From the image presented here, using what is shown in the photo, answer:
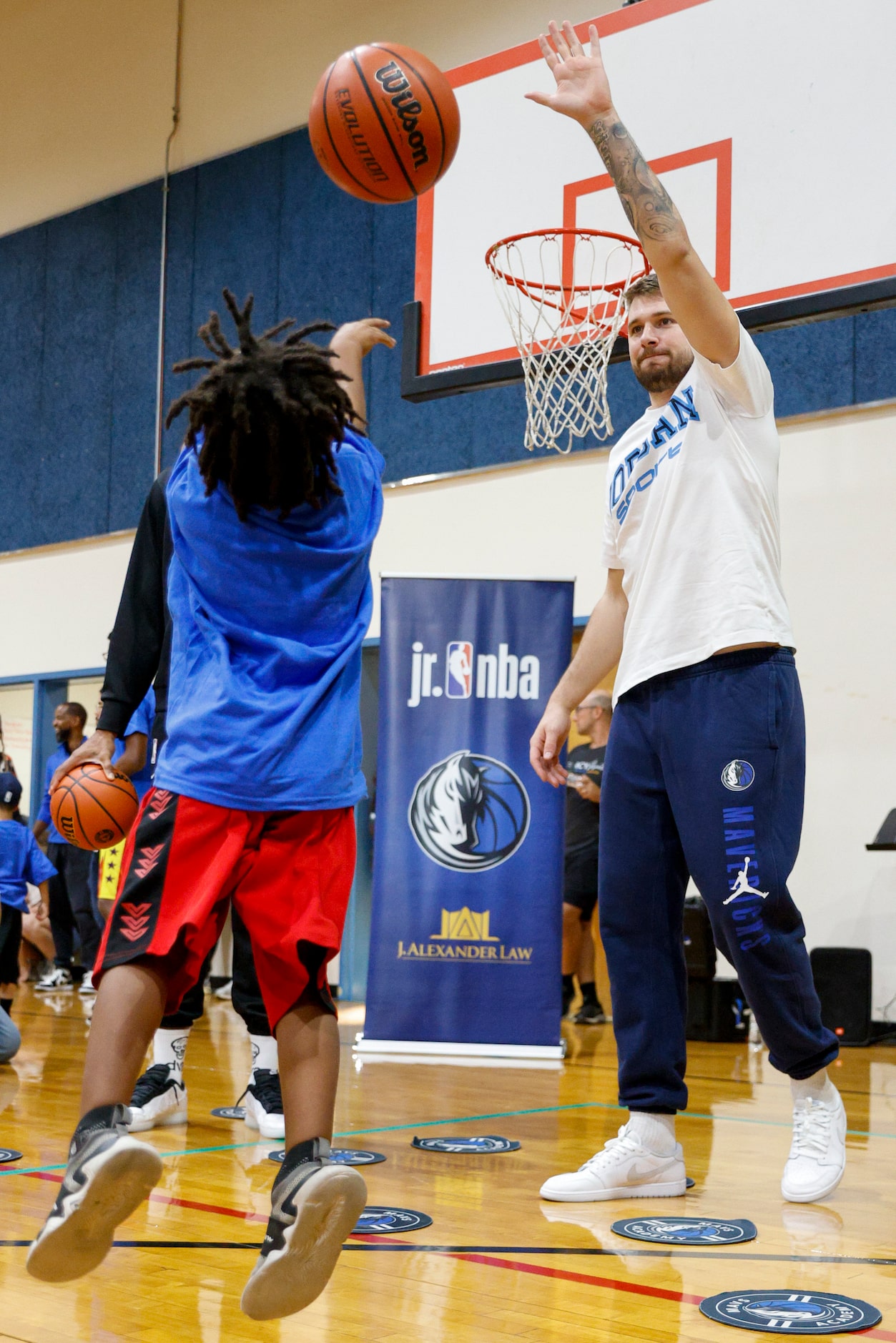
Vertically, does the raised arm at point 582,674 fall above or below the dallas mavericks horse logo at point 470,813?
above

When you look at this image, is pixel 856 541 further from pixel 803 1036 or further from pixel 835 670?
pixel 803 1036

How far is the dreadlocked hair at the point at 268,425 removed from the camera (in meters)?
1.91

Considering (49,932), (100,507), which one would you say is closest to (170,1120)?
Answer: (49,932)

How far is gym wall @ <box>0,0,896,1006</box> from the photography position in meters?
6.82

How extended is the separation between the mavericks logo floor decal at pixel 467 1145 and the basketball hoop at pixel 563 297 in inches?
97.8

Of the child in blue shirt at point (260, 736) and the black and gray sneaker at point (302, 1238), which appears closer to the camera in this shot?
the black and gray sneaker at point (302, 1238)

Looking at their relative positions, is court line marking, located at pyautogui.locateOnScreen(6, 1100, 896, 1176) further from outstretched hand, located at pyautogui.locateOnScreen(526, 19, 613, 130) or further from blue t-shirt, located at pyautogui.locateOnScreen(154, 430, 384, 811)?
outstretched hand, located at pyautogui.locateOnScreen(526, 19, 613, 130)

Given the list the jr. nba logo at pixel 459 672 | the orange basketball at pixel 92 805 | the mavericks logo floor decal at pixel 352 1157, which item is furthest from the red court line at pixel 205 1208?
the jr. nba logo at pixel 459 672

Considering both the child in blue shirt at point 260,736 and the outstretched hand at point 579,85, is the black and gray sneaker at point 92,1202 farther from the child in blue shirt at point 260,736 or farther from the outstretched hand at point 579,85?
the outstretched hand at point 579,85

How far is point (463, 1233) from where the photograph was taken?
253 centimetres

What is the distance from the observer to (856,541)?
6.83 m

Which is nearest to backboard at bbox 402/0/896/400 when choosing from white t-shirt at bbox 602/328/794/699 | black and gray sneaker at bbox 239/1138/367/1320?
white t-shirt at bbox 602/328/794/699

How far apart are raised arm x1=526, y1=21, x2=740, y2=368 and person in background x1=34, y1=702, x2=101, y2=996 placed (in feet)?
18.9

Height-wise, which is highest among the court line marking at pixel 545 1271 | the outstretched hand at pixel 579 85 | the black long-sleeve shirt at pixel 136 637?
the outstretched hand at pixel 579 85
